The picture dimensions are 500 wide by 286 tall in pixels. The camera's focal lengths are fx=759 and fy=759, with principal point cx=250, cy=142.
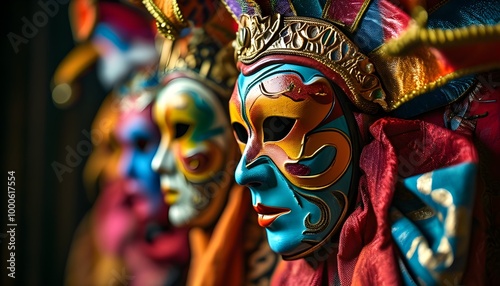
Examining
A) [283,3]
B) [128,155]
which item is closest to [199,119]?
[128,155]

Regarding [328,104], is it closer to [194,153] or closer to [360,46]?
[360,46]

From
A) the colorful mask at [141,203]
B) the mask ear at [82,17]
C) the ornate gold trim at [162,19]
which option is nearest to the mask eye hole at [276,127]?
the ornate gold trim at [162,19]

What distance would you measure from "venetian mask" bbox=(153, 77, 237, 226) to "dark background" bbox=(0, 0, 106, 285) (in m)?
0.58

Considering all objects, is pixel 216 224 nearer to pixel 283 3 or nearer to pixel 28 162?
pixel 283 3

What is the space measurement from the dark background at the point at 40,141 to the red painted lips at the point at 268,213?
1102 mm

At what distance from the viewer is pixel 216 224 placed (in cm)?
169

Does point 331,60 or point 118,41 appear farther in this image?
point 118,41

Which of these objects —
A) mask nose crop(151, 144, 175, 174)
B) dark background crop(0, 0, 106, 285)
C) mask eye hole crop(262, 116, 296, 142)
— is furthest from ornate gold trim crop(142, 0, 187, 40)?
dark background crop(0, 0, 106, 285)

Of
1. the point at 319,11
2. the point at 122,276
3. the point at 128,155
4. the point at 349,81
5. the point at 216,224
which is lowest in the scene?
the point at 122,276

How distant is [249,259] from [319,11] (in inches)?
24.8

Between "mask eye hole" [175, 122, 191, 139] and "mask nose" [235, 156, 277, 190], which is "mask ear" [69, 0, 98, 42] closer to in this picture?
"mask eye hole" [175, 122, 191, 139]

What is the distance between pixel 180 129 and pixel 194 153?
0.23 feet

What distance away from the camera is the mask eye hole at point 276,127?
1.19m

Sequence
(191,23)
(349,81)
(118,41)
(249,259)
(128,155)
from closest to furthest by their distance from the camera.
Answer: (349,81) < (191,23) < (249,259) < (128,155) < (118,41)
